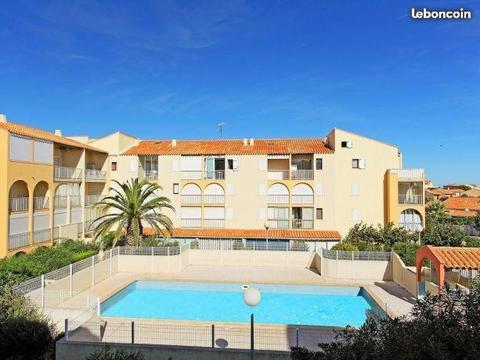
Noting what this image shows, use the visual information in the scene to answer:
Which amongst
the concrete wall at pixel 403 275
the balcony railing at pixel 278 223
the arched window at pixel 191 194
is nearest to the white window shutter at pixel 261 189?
the balcony railing at pixel 278 223

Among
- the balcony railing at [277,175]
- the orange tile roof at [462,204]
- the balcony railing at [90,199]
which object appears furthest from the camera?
the orange tile roof at [462,204]

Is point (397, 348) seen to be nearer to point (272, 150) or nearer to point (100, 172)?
point (272, 150)

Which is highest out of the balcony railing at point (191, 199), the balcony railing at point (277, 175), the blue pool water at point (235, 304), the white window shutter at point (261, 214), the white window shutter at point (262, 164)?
the white window shutter at point (262, 164)

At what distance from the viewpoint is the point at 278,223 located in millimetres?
32500

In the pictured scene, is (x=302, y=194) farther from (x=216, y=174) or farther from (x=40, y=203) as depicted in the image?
(x=40, y=203)

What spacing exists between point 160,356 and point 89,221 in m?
22.9

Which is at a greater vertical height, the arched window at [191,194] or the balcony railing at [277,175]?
the balcony railing at [277,175]

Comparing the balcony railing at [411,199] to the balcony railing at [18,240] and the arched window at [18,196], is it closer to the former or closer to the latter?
the balcony railing at [18,240]

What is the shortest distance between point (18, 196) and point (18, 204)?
4.93 ft

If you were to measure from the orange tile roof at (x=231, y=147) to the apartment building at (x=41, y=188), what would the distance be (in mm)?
5216

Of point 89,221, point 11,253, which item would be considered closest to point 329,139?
point 89,221

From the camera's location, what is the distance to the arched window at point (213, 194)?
33.5 meters

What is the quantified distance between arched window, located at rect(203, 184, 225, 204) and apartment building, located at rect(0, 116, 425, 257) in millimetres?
93

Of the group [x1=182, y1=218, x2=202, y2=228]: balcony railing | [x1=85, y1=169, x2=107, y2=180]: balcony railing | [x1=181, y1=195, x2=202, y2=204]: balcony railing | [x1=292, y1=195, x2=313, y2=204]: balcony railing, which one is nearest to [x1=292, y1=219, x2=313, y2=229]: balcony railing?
[x1=292, y1=195, x2=313, y2=204]: balcony railing
